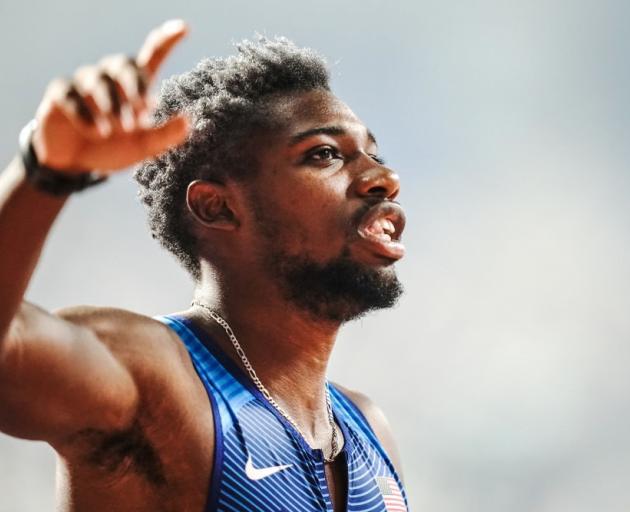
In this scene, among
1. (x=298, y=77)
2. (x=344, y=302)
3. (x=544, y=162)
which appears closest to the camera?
(x=344, y=302)

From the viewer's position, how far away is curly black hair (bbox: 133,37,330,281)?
1519 mm

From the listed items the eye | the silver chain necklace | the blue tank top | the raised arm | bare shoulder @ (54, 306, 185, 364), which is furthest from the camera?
the eye

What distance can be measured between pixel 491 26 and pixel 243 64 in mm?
1801

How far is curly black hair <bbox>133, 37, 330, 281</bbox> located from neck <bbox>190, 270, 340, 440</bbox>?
0.47ft

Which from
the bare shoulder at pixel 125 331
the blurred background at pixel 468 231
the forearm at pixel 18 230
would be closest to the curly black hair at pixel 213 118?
the bare shoulder at pixel 125 331

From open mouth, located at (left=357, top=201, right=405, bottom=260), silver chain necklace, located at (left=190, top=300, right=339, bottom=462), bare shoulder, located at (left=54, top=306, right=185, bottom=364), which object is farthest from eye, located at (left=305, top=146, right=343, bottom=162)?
bare shoulder, located at (left=54, top=306, right=185, bottom=364)

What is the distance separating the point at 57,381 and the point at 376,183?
632 mm

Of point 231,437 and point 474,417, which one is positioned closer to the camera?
point 231,437

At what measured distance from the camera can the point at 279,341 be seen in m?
1.42

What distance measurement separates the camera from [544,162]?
3.08 meters

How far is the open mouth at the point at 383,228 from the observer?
4.58ft

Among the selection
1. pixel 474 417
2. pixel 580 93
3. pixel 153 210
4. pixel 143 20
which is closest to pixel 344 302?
pixel 153 210

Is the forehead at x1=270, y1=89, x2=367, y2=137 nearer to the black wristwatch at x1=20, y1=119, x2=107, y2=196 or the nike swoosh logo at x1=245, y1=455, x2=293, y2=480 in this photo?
the nike swoosh logo at x1=245, y1=455, x2=293, y2=480

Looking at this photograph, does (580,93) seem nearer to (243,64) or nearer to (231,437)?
(243,64)
